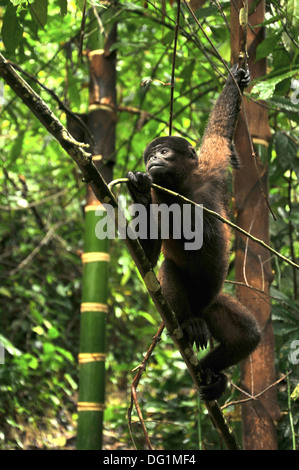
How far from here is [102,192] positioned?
1824 mm

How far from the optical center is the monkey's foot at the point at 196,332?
3021 mm

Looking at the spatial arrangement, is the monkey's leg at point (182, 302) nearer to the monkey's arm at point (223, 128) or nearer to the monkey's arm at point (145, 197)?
the monkey's arm at point (145, 197)

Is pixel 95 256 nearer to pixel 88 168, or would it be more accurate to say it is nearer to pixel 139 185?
pixel 139 185

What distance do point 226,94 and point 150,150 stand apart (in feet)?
1.84

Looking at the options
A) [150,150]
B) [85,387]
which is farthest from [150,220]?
[85,387]

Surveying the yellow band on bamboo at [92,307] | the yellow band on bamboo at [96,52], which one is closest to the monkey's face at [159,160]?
the yellow band on bamboo at [92,307]

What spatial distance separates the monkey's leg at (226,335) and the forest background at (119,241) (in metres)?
0.22

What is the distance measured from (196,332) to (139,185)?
3.70 feet

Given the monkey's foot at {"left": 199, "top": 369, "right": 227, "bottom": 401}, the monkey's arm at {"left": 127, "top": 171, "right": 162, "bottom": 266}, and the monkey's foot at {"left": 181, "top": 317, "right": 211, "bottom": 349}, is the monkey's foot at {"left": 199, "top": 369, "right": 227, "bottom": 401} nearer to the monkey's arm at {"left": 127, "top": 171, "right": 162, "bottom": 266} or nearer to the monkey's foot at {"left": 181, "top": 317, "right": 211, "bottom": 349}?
the monkey's foot at {"left": 181, "top": 317, "right": 211, "bottom": 349}

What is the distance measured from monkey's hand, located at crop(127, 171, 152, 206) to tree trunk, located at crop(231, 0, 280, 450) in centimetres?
101

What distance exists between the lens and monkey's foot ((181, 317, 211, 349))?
3.02 m

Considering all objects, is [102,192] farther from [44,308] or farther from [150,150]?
[44,308]

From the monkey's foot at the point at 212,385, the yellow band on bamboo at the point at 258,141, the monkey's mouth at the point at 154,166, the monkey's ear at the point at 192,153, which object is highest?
the yellow band on bamboo at the point at 258,141

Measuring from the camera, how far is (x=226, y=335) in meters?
3.21
